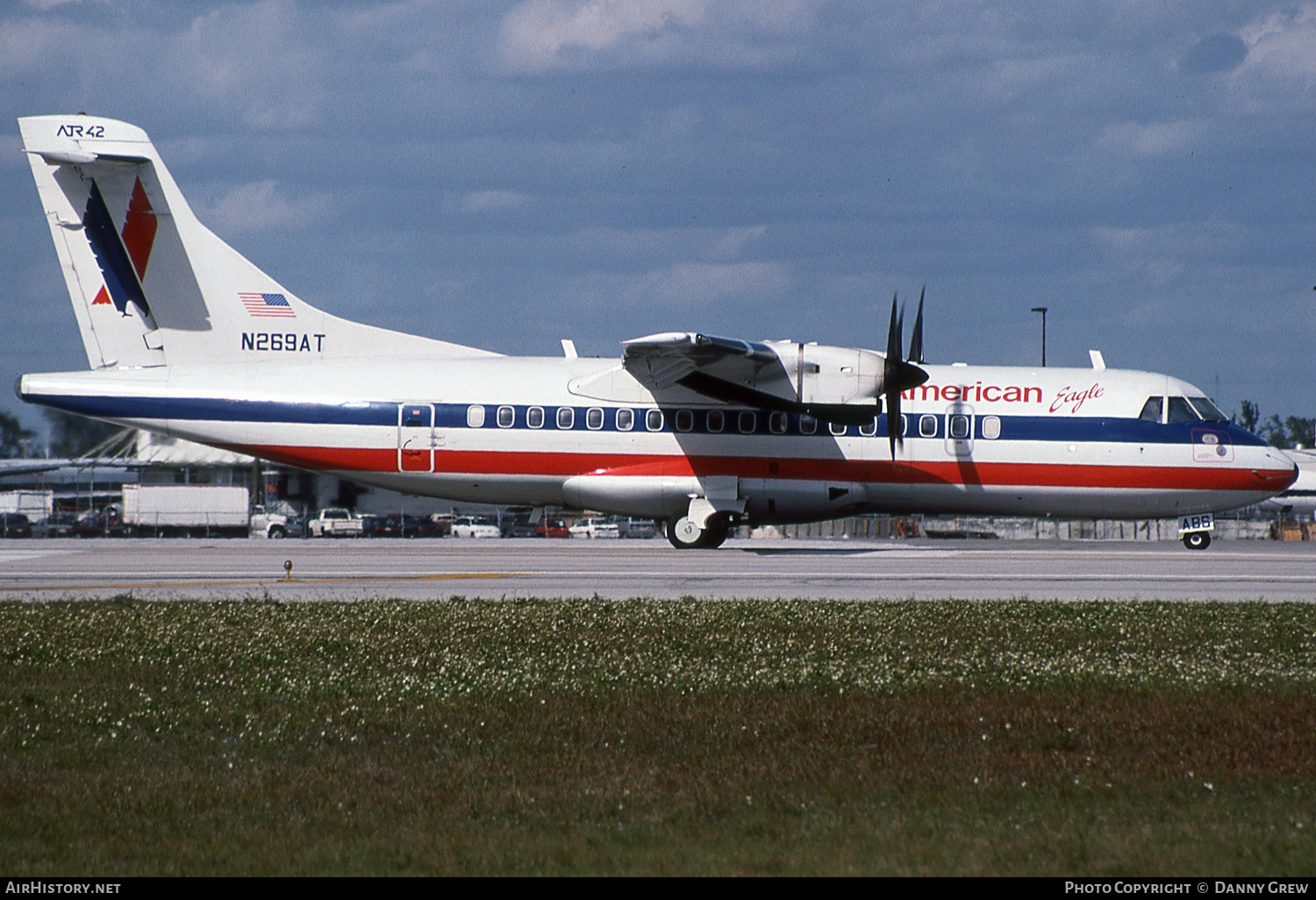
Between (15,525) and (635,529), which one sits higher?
(15,525)

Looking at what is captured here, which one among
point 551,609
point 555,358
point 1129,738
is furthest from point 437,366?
point 1129,738

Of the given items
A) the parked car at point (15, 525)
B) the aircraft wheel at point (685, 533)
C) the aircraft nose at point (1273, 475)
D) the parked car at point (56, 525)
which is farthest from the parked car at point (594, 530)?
the aircraft nose at point (1273, 475)

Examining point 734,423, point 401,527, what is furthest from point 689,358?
point 401,527

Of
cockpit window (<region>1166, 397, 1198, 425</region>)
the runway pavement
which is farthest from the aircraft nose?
cockpit window (<region>1166, 397, 1198, 425</region>)

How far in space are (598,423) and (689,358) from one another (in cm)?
295

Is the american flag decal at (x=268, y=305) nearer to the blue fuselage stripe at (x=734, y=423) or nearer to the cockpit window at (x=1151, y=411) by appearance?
the blue fuselage stripe at (x=734, y=423)

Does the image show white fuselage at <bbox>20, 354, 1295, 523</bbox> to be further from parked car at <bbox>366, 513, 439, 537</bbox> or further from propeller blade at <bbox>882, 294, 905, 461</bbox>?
parked car at <bbox>366, 513, 439, 537</bbox>

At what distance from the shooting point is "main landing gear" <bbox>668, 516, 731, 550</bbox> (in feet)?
92.0

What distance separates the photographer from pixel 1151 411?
90.8 feet

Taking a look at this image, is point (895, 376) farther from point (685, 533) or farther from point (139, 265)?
point (139, 265)

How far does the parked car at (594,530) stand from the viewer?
180 ft

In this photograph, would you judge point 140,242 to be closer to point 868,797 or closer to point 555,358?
point 555,358

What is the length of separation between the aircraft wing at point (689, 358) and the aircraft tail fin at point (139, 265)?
8.48 metres

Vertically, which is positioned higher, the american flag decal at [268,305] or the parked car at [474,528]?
the american flag decal at [268,305]
